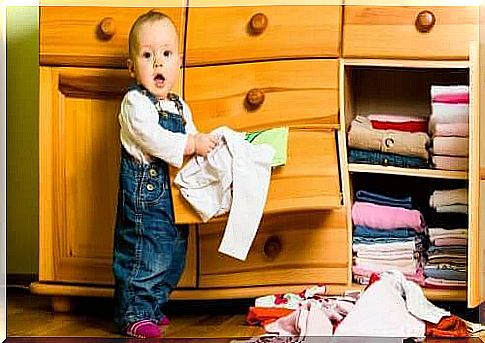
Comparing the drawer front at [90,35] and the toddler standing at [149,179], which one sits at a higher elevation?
the drawer front at [90,35]

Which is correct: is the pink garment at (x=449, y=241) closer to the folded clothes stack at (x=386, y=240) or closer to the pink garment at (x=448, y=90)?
the folded clothes stack at (x=386, y=240)

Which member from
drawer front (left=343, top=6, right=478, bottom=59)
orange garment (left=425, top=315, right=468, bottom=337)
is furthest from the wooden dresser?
orange garment (left=425, top=315, right=468, bottom=337)

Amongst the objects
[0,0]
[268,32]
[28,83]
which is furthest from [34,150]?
[268,32]

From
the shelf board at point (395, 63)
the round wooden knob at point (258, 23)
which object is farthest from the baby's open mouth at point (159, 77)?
the shelf board at point (395, 63)

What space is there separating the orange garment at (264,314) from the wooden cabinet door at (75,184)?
31 centimetres

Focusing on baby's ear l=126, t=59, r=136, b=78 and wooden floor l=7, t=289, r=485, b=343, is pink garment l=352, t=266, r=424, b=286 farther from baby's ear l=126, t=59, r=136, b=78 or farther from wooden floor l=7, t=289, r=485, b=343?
baby's ear l=126, t=59, r=136, b=78

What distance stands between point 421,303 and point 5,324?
81cm

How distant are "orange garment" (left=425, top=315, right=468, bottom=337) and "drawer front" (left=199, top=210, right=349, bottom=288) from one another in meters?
0.23

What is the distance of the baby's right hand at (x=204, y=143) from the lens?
6.39 ft

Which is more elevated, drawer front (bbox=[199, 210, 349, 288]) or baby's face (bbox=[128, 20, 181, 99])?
baby's face (bbox=[128, 20, 181, 99])

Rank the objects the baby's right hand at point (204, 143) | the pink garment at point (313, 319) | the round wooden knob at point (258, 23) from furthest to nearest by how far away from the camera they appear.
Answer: the round wooden knob at point (258, 23)
the baby's right hand at point (204, 143)
the pink garment at point (313, 319)

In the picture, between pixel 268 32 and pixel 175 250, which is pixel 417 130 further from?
pixel 175 250

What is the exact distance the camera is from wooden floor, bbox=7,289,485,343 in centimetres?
196

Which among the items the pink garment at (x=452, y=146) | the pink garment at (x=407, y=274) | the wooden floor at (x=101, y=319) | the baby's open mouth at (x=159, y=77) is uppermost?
the baby's open mouth at (x=159, y=77)
